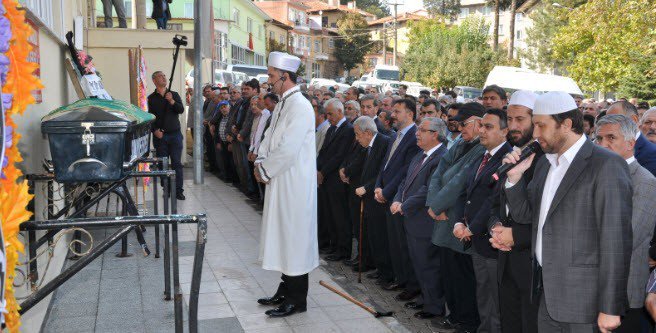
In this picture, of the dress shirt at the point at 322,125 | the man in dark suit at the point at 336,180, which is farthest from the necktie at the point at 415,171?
the dress shirt at the point at 322,125

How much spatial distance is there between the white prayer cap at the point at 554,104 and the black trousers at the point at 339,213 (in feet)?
15.3

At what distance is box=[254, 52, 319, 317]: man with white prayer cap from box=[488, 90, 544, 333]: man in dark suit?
5.48 feet

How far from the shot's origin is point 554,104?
3.64 m

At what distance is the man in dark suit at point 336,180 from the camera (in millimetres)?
8203

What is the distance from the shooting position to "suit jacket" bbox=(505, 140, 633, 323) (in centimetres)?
346

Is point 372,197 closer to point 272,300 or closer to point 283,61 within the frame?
point 272,300

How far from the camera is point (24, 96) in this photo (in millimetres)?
2781

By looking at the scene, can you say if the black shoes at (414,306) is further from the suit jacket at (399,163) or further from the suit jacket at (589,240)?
the suit jacket at (589,240)

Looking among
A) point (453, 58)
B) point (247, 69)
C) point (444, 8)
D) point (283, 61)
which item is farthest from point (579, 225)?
point (444, 8)

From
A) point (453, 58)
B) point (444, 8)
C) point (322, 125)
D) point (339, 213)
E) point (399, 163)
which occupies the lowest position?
point (339, 213)

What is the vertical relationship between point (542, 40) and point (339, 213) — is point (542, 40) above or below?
above

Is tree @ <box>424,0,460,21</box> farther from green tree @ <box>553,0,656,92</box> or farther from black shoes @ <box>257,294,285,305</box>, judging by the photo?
black shoes @ <box>257,294,285,305</box>

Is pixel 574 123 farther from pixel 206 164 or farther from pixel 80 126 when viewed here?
pixel 206 164

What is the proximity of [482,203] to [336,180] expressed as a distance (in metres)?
3.45
